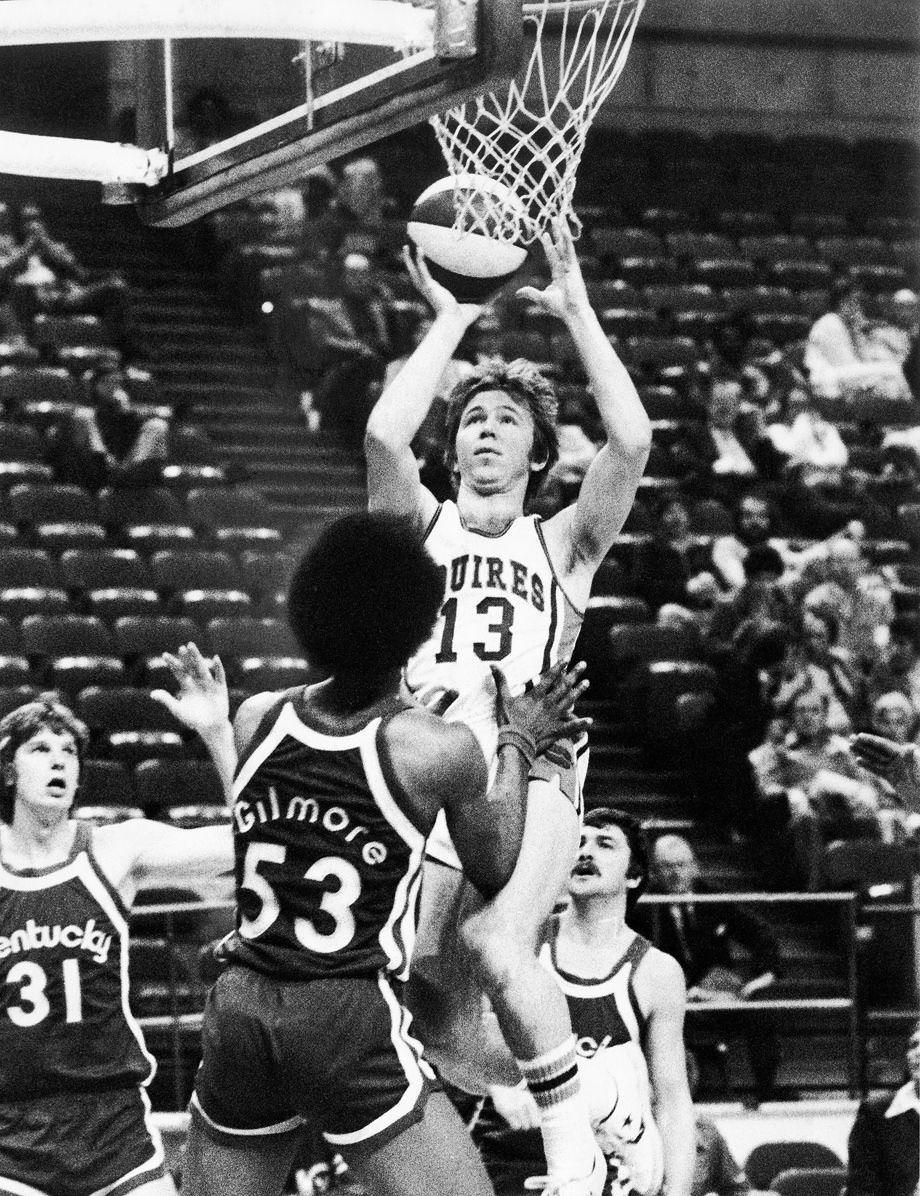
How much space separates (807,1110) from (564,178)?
5342 millimetres

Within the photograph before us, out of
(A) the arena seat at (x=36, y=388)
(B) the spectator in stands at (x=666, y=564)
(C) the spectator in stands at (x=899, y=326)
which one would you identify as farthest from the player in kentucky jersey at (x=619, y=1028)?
(C) the spectator in stands at (x=899, y=326)

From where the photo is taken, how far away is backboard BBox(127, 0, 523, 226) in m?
4.75

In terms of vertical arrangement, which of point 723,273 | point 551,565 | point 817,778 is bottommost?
point 817,778

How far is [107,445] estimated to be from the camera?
12.8m

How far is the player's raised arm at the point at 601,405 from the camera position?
16.8 feet

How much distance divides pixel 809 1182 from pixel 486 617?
4043 mm

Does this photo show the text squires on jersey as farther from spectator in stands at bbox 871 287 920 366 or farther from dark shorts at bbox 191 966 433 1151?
spectator in stands at bbox 871 287 920 366

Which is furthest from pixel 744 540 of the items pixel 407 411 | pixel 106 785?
pixel 407 411

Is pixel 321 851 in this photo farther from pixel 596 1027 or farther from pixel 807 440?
pixel 807 440

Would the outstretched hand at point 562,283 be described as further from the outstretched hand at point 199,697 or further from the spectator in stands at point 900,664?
the spectator in stands at point 900,664

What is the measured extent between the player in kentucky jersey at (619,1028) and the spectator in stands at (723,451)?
838 centimetres

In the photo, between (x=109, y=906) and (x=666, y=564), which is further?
(x=666, y=564)

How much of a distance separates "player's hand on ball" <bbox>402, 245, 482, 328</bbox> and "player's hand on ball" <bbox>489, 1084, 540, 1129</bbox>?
1791mm

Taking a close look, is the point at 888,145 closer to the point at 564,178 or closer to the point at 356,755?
the point at 564,178
